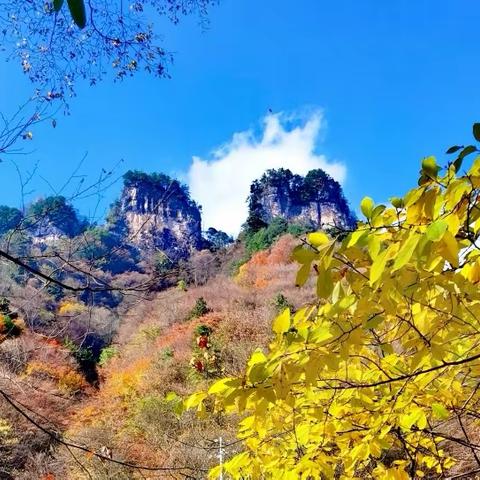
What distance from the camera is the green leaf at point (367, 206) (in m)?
0.70

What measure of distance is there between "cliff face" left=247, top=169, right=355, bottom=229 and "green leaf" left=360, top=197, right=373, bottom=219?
35357mm

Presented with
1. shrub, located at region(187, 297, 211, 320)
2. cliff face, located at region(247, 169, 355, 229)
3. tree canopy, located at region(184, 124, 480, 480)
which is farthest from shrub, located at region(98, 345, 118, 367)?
cliff face, located at region(247, 169, 355, 229)

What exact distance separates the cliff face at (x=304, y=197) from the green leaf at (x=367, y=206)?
35.4 meters

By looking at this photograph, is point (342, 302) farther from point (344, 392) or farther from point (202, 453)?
point (202, 453)

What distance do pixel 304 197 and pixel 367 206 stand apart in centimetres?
4146

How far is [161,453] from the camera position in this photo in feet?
27.4

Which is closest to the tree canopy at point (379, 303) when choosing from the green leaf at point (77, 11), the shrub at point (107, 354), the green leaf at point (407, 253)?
the green leaf at point (407, 253)

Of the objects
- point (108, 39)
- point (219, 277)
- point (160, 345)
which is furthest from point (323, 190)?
point (108, 39)

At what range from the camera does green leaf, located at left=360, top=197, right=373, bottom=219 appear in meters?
0.70

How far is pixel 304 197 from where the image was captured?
4159 cm

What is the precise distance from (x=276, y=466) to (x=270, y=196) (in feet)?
125

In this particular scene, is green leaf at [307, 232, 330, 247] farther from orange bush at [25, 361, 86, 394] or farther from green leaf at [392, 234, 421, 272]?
orange bush at [25, 361, 86, 394]

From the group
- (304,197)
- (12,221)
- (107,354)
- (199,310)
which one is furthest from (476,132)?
(304,197)

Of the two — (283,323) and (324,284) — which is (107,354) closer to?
(283,323)
